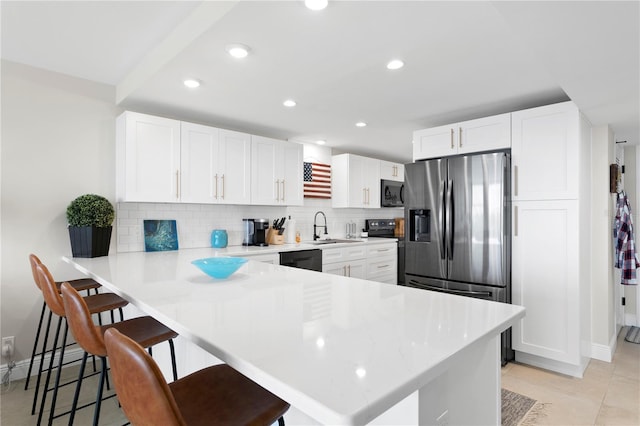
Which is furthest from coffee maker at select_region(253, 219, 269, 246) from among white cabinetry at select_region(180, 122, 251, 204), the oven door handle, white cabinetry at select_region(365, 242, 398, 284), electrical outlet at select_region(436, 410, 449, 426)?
electrical outlet at select_region(436, 410, 449, 426)

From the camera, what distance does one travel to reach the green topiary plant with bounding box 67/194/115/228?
2723 mm

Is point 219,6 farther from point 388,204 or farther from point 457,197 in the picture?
point 388,204

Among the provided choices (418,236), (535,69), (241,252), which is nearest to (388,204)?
(418,236)

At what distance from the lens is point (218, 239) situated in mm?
3719

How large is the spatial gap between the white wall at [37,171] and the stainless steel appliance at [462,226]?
3.02 m

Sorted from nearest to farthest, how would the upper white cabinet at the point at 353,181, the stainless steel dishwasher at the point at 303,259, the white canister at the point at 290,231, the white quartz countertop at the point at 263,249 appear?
1. the white quartz countertop at the point at 263,249
2. the stainless steel dishwasher at the point at 303,259
3. the white canister at the point at 290,231
4. the upper white cabinet at the point at 353,181

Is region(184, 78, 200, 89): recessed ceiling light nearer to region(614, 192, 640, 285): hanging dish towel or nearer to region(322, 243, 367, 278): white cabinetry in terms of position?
region(322, 243, 367, 278): white cabinetry

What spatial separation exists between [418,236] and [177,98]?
8.55ft

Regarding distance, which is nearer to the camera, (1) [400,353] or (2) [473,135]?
(1) [400,353]

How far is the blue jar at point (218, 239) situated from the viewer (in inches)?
146

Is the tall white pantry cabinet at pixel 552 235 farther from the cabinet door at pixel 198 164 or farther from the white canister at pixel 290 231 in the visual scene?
the cabinet door at pixel 198 164

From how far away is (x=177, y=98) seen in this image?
9.91ft

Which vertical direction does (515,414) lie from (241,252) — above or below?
below

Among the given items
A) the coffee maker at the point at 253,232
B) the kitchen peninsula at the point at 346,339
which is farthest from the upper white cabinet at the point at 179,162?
the kitchen peninsula at the point at 346,339
